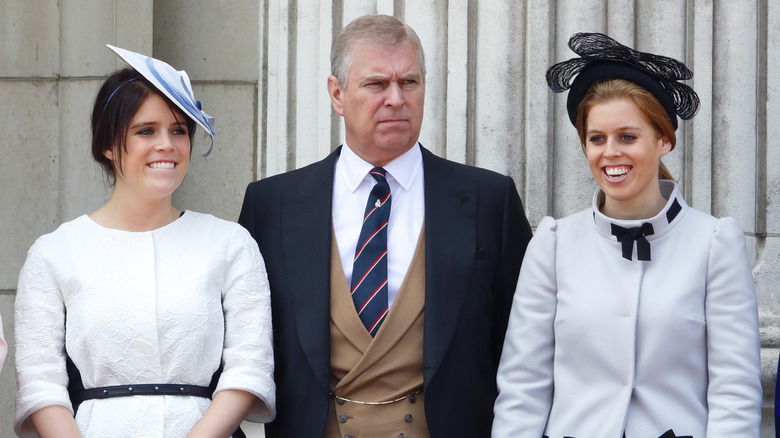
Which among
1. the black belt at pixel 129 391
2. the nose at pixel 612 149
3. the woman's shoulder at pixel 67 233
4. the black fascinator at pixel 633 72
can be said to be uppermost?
the black fascinator at pixel 633 72

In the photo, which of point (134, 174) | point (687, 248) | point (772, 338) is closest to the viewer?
point (687, 248)

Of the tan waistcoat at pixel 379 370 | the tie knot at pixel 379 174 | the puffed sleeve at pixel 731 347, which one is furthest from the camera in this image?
the tie knot at pixel 379 174

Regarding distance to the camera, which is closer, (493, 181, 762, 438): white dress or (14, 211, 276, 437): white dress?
(493, 181, 762, 438): white dress

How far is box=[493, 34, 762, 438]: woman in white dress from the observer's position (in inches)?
113

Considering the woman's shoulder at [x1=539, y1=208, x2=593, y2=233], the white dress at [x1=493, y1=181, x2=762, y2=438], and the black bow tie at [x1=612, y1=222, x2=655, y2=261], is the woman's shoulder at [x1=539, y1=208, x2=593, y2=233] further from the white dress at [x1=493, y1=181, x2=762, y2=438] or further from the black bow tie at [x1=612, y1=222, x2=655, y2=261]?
the black bow tie at [x1=612, y1=222, x2=655, y2=261]

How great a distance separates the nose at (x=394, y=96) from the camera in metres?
3.40

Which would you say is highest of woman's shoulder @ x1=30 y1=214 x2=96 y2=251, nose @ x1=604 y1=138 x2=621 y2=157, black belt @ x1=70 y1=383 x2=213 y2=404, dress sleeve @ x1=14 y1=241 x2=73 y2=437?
nose @ x1=604 y1=138 x2=621 y2=157

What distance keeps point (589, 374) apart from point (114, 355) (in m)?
1.28

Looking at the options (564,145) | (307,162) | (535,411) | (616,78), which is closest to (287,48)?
(307,162)

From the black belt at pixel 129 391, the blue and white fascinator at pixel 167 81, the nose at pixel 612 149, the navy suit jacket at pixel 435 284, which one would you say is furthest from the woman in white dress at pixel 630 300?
the blue and white fascinator at pixel 167 81

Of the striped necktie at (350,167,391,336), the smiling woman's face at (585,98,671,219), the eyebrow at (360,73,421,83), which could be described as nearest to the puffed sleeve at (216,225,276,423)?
the striped necktie at (350,167,391,336)

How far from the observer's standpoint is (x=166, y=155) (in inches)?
125

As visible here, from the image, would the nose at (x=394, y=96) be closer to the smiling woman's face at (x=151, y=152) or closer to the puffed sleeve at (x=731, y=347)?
the smiling woman's face at (x=151, y=152)

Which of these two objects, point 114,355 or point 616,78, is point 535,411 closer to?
point 616,78
